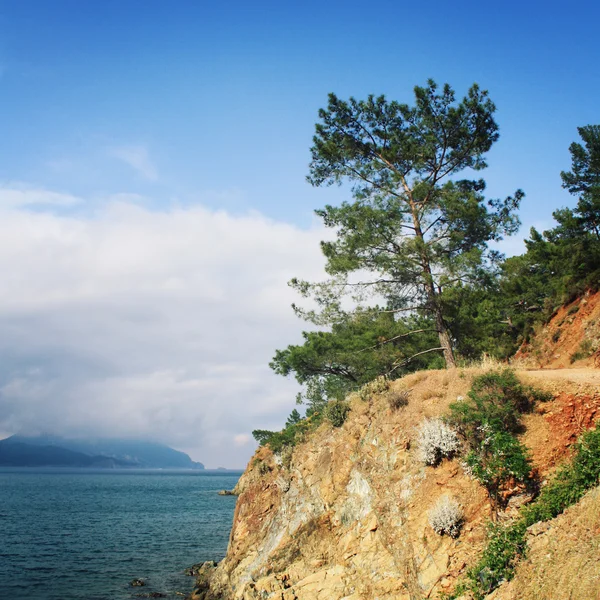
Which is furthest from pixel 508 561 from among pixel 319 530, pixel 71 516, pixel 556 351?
pixel 71 516

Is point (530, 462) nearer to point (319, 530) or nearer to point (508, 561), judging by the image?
point (508, 561)

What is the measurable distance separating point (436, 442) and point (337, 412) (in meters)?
6.06

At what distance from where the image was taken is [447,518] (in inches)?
433

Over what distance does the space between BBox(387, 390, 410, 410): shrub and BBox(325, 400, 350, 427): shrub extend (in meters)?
2.83

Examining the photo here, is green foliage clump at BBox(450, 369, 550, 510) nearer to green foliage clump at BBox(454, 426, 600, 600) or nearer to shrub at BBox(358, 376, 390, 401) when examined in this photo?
green foliage clump at BBox(454, 426, 600, 600)

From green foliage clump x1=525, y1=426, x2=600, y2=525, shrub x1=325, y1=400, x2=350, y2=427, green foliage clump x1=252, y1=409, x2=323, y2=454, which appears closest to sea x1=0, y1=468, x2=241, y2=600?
green foliage clump x1=252, y1=409, x2=323, y2=454

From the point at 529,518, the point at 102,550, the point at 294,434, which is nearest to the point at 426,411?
the point at 529,518

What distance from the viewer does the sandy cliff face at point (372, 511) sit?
36.6ft

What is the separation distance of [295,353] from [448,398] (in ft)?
48.0

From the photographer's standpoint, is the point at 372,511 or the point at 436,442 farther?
the point at 372,511

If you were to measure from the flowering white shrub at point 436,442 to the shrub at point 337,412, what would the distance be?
5.19 metres

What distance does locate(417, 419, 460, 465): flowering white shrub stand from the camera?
490 inches

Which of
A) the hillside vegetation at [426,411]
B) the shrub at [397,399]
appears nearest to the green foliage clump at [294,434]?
the hillside vegetation at [426,411]

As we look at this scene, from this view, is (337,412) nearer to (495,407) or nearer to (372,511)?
(372,511)
